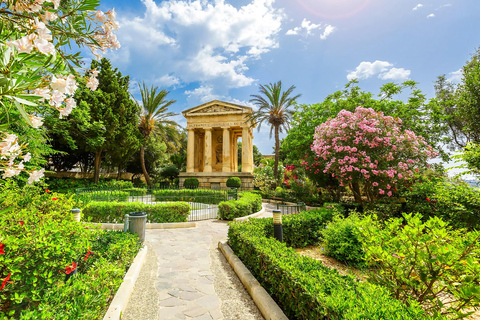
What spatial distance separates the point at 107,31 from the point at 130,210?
7.63 m

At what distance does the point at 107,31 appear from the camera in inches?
89.3

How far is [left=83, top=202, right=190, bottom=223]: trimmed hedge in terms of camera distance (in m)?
8.36

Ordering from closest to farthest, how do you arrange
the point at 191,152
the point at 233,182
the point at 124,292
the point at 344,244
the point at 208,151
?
the point at 124,292
the point at 344,244
the point at 233,182
the point at 208,151
the point at 191,152

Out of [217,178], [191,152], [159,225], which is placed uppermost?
[191,152]

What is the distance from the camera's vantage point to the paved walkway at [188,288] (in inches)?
123

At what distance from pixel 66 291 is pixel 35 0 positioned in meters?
2.82

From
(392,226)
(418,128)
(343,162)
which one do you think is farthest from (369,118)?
(392,226)

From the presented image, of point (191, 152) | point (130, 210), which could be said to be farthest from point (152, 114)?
point (130, 210)

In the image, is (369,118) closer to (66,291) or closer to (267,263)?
A: (267,263)

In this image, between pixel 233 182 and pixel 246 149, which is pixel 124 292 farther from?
pixel 246 149

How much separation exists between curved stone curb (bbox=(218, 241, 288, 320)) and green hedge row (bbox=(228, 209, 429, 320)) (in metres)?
0.12

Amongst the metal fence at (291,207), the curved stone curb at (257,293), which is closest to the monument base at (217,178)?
the metal fence at (291,207)

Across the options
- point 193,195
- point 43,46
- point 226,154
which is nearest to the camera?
point 43,46

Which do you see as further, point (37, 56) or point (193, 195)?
point (193, 195)
